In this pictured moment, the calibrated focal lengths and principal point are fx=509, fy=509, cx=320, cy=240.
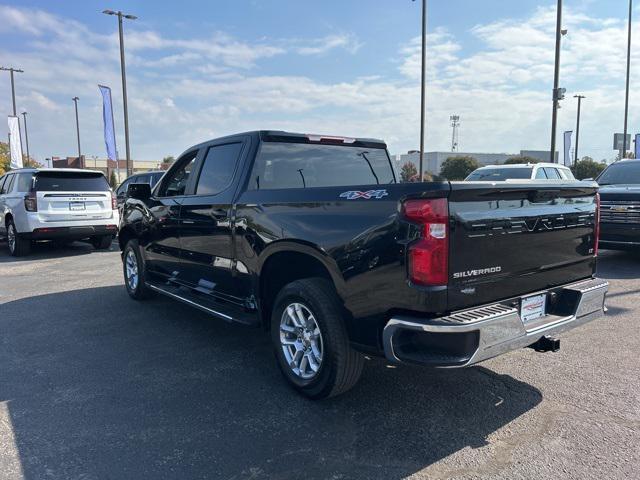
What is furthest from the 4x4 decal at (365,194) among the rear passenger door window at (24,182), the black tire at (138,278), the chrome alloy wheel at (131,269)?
the rear passenger door window at (24,182)

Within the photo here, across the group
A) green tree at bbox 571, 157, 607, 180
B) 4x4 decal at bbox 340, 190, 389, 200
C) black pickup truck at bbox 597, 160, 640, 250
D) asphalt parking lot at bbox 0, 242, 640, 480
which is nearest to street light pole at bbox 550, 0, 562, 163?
black pickup truck at bbox 597, 160, 640, 250

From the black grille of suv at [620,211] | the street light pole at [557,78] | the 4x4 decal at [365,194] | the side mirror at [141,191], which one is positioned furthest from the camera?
the street light pole at [557,78]

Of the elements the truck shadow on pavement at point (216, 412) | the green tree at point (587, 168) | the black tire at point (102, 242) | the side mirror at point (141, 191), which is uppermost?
the green tree at point (587, 168)

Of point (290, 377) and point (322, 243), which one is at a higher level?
point (322, 243)

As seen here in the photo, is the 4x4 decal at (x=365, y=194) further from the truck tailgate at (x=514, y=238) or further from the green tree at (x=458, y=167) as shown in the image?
the green tree at (x=458, y=167)

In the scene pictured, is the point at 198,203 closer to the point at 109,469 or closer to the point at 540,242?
the point at 109,469

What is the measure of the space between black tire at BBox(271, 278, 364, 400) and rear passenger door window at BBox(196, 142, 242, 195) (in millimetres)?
1461

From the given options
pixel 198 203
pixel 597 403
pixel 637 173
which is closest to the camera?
pixel 597 403

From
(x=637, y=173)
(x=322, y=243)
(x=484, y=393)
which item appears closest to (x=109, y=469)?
(x=322, y=243)

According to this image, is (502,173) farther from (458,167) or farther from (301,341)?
(458,167)

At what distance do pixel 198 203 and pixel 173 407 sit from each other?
6.58ft

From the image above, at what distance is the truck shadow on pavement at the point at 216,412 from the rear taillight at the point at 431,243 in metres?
1.06

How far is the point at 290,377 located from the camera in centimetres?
379

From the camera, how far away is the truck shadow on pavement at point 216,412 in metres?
2.91
